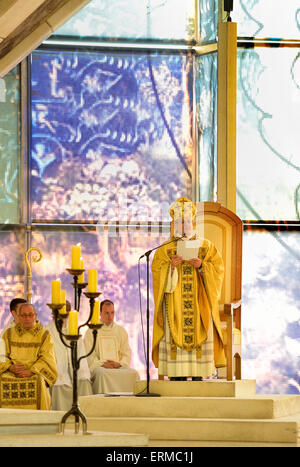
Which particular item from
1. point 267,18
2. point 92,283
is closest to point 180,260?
point 92,283

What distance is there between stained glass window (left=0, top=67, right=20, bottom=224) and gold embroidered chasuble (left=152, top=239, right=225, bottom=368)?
9.82ft

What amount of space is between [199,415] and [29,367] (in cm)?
173

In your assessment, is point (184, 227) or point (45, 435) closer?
point (45, 435)

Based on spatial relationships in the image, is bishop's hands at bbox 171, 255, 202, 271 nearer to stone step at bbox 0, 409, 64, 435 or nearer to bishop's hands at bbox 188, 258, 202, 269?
bishop's hands at bbox 188, 258, 202, 269

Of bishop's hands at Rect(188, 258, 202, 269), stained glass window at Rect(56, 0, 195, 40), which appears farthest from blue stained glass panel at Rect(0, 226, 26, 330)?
bishop's hands at Rect(188, 258, 202, 269)

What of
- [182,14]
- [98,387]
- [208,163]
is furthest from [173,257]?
[182,14]

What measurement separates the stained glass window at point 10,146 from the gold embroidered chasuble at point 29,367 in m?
2.42

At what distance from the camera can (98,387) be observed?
9727 millimetres

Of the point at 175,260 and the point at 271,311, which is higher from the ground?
the point at 175,260

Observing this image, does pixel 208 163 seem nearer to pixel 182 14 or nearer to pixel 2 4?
pixel 182 14

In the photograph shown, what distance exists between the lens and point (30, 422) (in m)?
6.90

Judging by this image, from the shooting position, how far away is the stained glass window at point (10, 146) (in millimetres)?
11344

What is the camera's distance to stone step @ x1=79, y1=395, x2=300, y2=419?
8109mm

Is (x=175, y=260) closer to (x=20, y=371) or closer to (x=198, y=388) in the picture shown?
(x=198, y=388)
